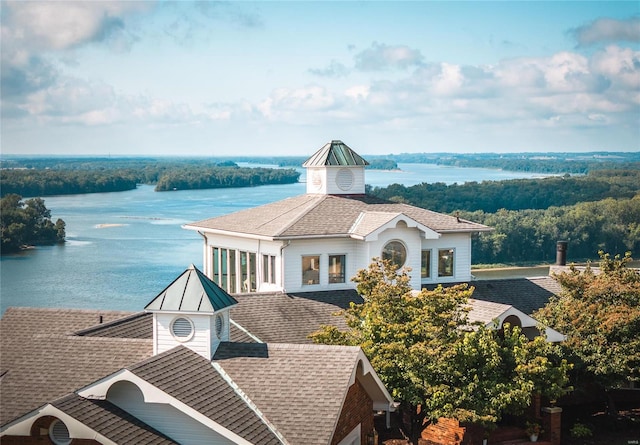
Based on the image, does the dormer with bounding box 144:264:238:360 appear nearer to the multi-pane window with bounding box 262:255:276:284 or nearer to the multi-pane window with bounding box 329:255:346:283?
the multi-pane window with bounding box 262:255:276:284

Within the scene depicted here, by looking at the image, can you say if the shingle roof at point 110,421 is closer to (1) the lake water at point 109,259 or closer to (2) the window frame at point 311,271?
(2) the window frame at point 311,271

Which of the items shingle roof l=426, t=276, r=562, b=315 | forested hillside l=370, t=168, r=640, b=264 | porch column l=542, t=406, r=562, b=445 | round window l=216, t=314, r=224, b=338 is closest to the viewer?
round window l=216, t=314, r=224, b=338

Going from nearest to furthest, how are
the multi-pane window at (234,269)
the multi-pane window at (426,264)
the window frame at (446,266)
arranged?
the multi-pane window at (234,269) → the multi-pane window at (426,264) → the window frame at (446,266)

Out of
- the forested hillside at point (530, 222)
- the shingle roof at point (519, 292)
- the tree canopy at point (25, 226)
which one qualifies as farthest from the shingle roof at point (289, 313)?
the tree canopy at point (25, 226)

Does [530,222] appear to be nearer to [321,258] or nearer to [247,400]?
[321,258]

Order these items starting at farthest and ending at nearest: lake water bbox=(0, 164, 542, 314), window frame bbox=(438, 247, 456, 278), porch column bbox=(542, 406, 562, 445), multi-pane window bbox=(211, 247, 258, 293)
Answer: lake water bbox=(0, 164, 542, 314) → window frame bbox=(438, 247, 456, 278) → multi-pane window bbox=(211, 247, 258, 293) → porch column bbox=(542, 406, 562, 445)

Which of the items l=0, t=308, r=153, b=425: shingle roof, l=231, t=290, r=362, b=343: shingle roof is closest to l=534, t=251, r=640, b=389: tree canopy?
l=231, t=290, r=362, b=343: shingle roof

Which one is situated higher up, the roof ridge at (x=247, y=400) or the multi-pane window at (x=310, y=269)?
the multi-pane window at (x=310, y=269)
